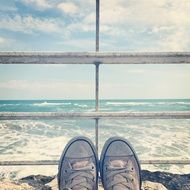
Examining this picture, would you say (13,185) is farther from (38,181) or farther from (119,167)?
(119,167)

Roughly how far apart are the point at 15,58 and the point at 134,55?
671mm

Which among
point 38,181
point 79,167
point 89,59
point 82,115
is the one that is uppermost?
point 89,59

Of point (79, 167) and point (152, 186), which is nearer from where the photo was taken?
point (79, 167)

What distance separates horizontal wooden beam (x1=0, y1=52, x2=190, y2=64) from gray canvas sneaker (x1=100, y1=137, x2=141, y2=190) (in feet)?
1.89

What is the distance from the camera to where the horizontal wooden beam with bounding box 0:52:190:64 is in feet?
5.31

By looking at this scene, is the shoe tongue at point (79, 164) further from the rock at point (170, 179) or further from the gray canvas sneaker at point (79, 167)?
the rock at point (170, 179)

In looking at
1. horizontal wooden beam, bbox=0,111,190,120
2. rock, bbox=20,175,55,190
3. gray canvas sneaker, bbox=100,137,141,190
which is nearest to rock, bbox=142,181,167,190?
gray canvas sneaker, bbox=100,137,141,190

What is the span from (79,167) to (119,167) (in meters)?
0.24

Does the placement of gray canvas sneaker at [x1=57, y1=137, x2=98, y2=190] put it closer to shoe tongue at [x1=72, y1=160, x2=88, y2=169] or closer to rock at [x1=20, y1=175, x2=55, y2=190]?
shoe tongue at [x1=72, y1=160, x2=88, y2=169]

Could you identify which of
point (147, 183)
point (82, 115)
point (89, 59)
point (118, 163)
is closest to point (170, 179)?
point (147, 183)

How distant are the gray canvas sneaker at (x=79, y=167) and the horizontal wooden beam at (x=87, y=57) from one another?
563 millimetres

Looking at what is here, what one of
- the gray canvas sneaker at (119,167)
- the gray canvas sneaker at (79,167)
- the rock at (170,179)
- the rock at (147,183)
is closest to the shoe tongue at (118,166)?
the gray canvas sneaker at (119,167)

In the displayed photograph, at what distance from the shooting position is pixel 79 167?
68.3 inches

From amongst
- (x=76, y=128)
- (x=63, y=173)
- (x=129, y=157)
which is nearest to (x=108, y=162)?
(x=129, y=157)
